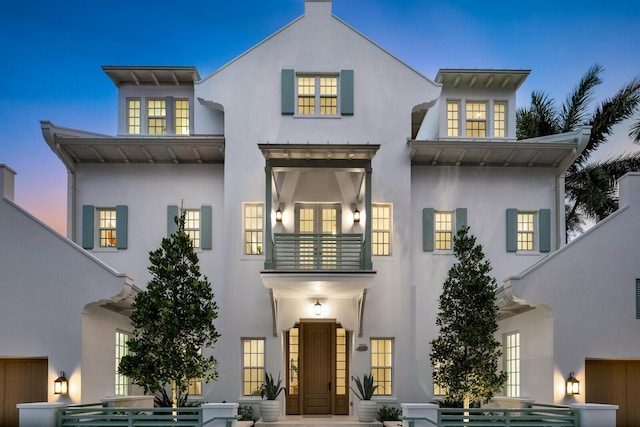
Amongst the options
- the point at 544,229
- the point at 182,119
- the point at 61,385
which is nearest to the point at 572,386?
the point at 544,229

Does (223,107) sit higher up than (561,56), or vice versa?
(561,56)

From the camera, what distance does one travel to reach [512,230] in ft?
65.4

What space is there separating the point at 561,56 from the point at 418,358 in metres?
18.3

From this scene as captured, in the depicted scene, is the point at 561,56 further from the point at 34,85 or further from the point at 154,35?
the point at 34,85

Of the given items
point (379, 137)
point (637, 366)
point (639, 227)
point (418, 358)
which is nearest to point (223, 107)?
point (379, 137)

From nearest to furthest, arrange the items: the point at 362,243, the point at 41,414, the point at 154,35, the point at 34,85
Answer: the point at 41,414 → the point at 362,243 → the point at 34,85 → the point at 154,35

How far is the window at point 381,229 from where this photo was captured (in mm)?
19391

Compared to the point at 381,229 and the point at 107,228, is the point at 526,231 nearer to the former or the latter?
the point at 381,229

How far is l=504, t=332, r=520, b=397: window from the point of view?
17883 mm

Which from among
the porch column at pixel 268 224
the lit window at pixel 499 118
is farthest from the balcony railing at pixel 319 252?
the lit window at pixel 499 118

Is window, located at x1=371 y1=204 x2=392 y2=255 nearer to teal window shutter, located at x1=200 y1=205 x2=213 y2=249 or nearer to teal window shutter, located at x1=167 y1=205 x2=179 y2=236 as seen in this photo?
teal window shutter, located at x1=200 y1=205 x2=213 y2=249

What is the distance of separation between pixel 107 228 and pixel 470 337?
11089 mm

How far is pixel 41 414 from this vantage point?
12977 millimetres

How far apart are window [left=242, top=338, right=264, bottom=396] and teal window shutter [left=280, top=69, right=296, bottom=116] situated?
6.60 meters
